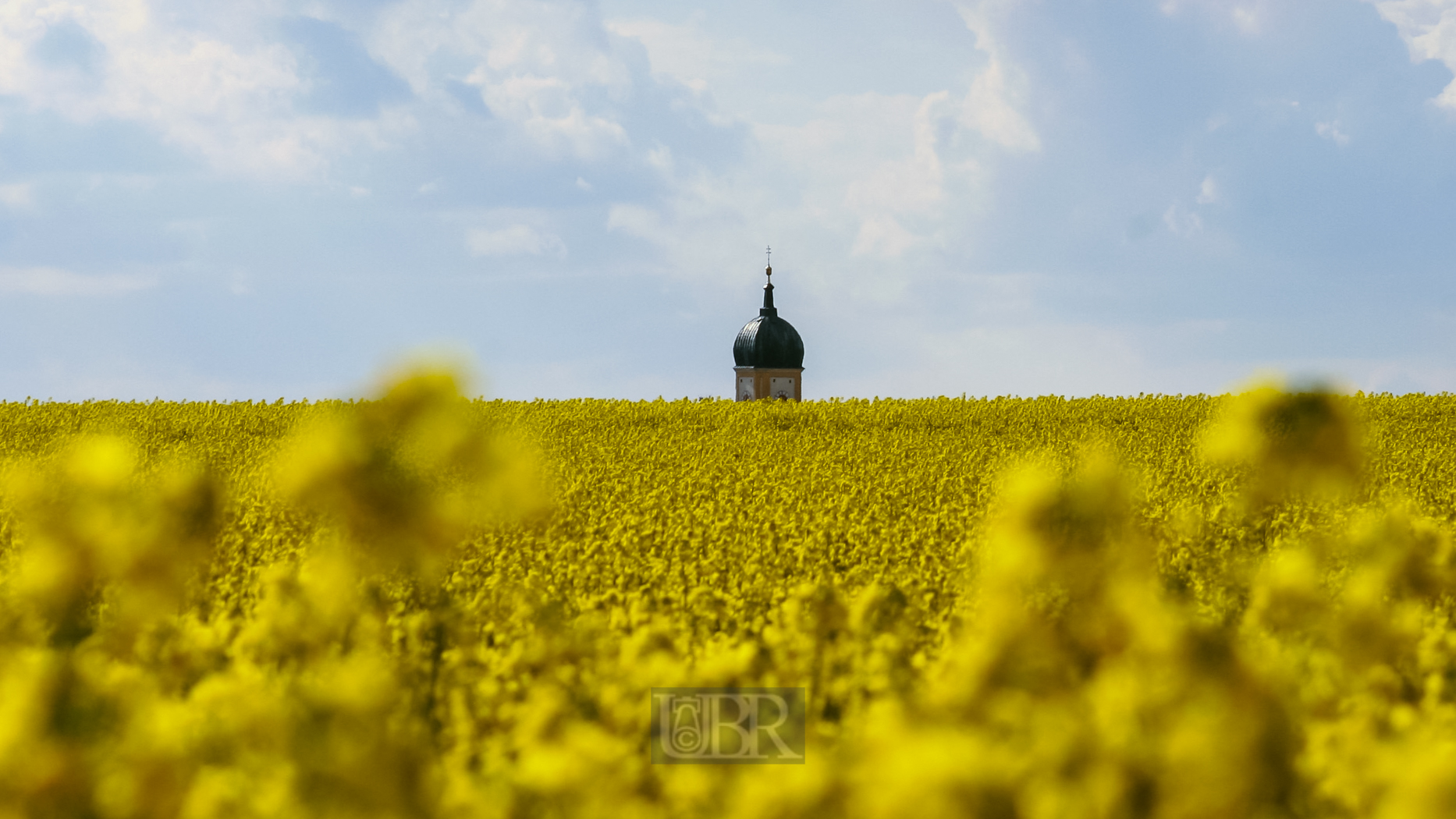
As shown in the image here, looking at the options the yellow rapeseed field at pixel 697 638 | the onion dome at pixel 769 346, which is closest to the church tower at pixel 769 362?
the onion dome at pixel 769 346

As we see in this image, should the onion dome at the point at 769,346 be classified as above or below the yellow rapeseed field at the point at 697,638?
above

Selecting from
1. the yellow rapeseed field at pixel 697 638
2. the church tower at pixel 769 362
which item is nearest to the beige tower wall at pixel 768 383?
the church tower at pixel 769 362

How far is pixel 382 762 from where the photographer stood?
3607 mm

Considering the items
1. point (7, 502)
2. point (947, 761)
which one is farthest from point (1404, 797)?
point (7, 502)

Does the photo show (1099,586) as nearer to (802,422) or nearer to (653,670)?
(653,670)

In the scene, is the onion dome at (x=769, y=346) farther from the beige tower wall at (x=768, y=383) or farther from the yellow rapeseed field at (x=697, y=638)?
the yellow rapeseed field at (x=697, y=638)

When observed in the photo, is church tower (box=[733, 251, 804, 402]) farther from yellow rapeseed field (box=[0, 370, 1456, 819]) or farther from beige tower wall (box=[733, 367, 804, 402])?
yellow rapeseed field (box=[0, 370, 1456, 819])

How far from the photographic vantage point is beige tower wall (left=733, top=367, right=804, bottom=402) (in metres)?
59.6

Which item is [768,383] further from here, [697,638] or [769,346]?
[697,638]

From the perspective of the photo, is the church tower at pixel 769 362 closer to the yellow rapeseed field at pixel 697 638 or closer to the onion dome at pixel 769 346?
the onion dome at pixel 769 346

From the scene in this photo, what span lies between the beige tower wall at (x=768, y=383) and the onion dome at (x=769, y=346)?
0.31 meters

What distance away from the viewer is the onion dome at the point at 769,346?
198 feet

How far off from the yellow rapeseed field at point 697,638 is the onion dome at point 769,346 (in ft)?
152

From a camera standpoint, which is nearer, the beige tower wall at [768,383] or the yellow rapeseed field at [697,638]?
the yellow rapeseed field at [697,638]
